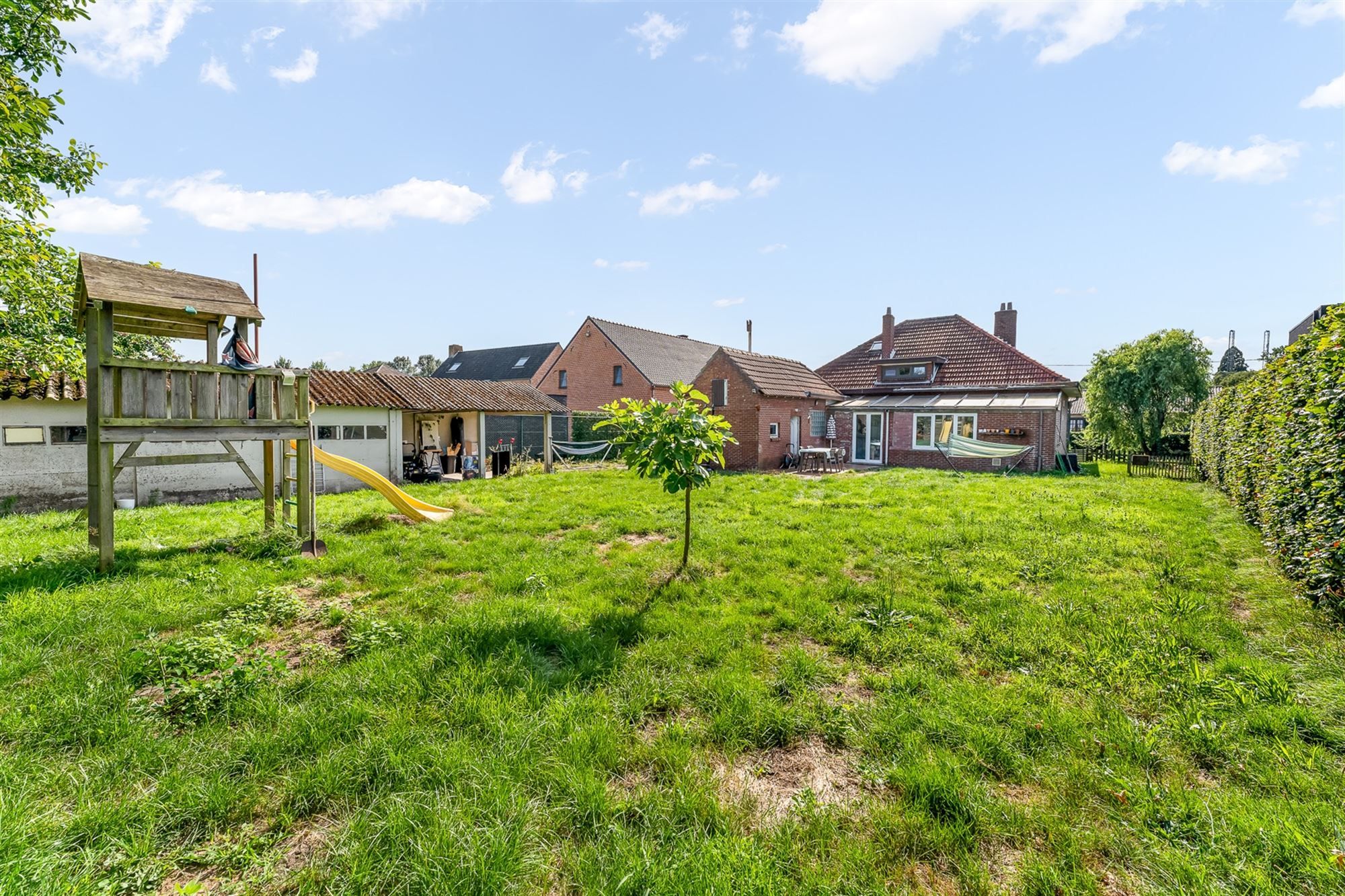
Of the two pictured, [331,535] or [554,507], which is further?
[554,507]

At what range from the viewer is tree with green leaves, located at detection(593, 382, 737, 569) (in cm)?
624

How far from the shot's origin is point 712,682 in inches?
159

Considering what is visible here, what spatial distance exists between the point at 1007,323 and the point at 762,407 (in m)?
16.1

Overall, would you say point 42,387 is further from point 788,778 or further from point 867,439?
point 867,439

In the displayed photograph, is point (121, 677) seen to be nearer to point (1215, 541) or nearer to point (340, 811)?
point (340, 811)

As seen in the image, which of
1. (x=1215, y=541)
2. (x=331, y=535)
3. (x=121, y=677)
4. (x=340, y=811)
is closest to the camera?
(x=340, y=811)

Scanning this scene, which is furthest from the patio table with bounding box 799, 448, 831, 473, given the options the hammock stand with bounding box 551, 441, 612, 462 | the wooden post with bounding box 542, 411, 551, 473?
the wooden post with bounding box 542, 411, 551, 473

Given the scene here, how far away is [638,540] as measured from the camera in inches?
334

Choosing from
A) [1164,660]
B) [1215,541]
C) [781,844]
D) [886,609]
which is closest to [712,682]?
[781,844]

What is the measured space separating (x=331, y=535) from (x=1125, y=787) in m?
9.32

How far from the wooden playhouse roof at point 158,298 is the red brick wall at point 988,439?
777 inches

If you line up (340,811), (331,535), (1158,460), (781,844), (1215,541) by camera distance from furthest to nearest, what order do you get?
(1158,460)
(331,535)
(1215,541)
(340,811)
(781,844)

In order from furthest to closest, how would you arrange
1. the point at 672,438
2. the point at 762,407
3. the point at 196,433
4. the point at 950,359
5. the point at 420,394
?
the point at 950,359 < the point at 762,407 < the point at 420,394 < the point at 196,433 < the point at 672,438

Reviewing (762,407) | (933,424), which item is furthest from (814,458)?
(933,424)
